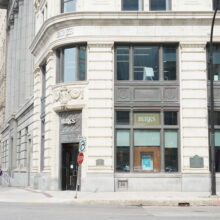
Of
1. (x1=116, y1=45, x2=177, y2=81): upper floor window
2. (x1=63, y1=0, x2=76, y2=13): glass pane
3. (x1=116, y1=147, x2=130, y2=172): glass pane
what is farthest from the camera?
(x1=63, y1=0, x2=76, y2=13): glass pane

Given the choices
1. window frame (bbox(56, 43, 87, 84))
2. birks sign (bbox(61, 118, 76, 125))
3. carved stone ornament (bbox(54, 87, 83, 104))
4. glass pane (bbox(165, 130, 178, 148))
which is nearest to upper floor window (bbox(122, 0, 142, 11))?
window frame (bbox(56, 43, 87, 84))

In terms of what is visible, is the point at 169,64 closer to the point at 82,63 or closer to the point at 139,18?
the point at 139,18

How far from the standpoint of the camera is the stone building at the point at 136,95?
26.3 metres

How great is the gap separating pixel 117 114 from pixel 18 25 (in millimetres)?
27674

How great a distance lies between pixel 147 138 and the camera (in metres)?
26.8

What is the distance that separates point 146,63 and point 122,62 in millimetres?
1435

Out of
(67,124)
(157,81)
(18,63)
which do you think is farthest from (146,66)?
(18,63)

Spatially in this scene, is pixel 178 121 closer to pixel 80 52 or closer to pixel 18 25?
pixel 80 52

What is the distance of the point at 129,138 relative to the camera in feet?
87.9

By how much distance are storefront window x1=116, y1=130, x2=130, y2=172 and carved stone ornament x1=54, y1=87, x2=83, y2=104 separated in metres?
3.25

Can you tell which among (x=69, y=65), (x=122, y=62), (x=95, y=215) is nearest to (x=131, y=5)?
(x=122, y=62)

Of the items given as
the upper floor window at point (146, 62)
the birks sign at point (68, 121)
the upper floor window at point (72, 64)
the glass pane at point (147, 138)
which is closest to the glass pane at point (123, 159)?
the glass pane at point (147, 138)

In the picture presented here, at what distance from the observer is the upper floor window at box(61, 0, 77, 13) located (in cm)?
2879

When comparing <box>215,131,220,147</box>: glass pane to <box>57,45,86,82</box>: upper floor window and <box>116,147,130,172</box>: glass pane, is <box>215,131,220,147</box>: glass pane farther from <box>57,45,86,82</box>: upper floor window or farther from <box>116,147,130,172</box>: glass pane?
<box>57,45,86,82</box>: upper floor window
